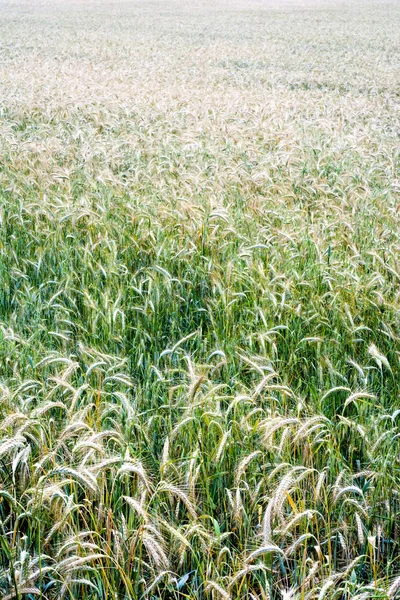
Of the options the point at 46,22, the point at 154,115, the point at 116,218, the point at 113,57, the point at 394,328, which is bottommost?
the point at 394,328

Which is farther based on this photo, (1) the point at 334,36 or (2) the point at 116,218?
(1) the point at 334,36

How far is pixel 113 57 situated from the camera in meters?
17.8

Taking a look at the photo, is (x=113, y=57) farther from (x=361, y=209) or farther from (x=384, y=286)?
(x=384, y=286)

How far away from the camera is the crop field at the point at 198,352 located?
1856mm

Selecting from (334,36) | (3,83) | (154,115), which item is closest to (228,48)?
(334,36)

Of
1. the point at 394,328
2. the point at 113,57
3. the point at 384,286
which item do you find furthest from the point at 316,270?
the point at 113,57

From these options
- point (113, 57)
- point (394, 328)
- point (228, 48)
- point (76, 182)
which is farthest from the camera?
point (228, 48)

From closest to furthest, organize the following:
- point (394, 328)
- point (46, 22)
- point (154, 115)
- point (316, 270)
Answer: point (394, 328) → point (316, 270) → point (154, 115) → point (46, 22)

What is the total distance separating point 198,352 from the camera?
319cm

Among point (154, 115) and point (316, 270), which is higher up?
point (154, 115)

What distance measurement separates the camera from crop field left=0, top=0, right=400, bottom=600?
1.86 metres

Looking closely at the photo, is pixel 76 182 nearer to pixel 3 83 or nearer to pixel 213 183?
pixel 213 183

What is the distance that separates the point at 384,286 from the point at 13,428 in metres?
2.22

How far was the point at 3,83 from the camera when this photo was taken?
12000mm
